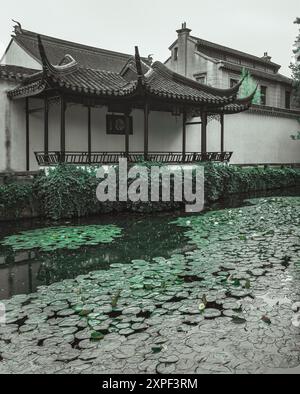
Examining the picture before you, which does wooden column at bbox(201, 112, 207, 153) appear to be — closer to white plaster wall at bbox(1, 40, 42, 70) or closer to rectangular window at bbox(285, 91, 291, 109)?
white plaster wall at bbox(1, 40, 42, 70)

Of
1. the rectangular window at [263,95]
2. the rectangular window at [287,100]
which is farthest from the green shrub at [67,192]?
the rectangular window at [287,100]

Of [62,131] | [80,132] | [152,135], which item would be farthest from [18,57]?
[62,131]

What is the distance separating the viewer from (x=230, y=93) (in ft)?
48.5

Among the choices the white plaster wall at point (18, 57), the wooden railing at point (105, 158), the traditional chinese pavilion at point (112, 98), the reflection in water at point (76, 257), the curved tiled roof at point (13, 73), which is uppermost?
the white plaster wall at point (18, 57)

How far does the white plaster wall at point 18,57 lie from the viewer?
17.9 m

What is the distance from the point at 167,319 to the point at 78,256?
2.93 metres

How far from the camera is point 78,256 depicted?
257 inches

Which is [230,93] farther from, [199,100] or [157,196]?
[157,196]

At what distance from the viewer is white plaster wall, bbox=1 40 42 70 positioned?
1789 centimetres

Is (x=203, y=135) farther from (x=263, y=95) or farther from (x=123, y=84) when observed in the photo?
(x=263, y=95)

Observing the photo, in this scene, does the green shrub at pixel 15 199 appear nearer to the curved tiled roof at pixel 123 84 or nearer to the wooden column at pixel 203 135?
the curved tiled roof at pixel 123 84

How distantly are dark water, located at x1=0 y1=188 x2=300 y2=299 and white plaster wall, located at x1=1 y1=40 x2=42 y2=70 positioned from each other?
10.5 m

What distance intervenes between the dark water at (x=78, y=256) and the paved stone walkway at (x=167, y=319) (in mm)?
358
